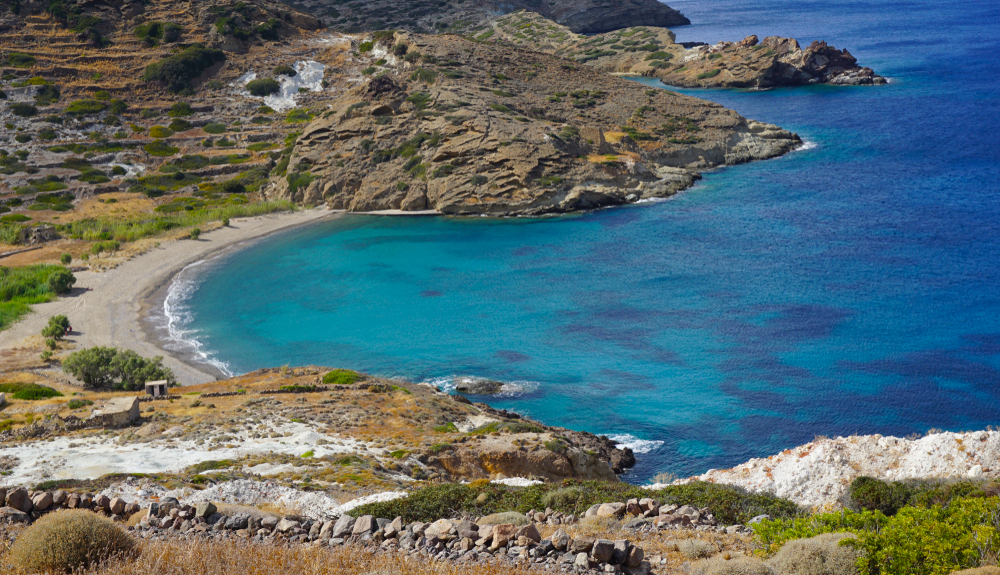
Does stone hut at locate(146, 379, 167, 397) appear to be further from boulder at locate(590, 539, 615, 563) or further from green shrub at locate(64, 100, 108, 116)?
green shrub at locate(64, 100, 108, 116)

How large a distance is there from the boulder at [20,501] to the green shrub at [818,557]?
47.5 feet

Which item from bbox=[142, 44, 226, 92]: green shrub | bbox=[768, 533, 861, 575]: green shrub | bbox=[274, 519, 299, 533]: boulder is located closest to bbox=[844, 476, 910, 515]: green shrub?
bbox=[768, 533, 861, 575]: green shrub

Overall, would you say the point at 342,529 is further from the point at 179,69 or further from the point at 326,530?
the point at 179,69

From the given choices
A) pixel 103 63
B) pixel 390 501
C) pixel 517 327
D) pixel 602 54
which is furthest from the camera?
pixel 602 54

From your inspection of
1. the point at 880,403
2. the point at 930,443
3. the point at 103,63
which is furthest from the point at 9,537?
the point at 103,63

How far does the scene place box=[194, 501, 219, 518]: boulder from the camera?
580 inches

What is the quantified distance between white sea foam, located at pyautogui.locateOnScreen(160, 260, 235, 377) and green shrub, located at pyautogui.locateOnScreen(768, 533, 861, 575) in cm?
3837

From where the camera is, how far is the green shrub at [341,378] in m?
35.5

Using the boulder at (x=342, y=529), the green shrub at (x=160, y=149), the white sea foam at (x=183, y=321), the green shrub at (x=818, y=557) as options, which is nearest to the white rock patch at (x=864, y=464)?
the green shrub at (x=818, y=557)

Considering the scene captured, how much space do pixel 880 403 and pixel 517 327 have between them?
22.3 metres

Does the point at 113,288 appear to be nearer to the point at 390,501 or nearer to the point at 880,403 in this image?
the point at 390,501

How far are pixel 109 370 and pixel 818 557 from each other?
36821mm

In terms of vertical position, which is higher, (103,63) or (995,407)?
(103,63)

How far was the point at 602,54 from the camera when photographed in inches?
6855
